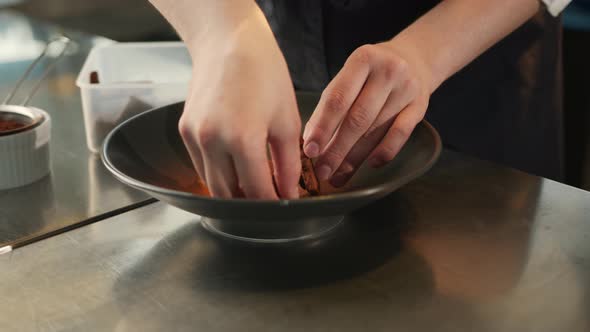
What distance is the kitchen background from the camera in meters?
1.68

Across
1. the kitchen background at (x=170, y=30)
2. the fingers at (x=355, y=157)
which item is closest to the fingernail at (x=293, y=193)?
the fingers at (x=355, y=157)

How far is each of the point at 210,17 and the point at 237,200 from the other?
21 cm

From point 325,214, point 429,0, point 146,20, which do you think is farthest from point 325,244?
point 146,20

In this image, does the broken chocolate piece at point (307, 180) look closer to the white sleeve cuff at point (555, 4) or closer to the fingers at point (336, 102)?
the fingers at point (336, 102)

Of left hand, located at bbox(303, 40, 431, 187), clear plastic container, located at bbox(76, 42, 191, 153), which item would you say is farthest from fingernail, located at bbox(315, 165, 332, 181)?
clear plastic container, located at bbox(76, 42, 191, 153)

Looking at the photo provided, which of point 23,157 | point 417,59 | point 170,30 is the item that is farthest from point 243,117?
point 170,30

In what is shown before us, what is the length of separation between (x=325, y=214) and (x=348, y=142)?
125 mm

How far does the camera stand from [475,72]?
3.44ft

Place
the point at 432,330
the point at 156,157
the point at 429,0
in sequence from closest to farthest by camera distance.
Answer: the point at 432,330 → the point at 156,157 → the point at 429,0

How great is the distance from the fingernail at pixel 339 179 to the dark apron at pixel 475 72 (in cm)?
34

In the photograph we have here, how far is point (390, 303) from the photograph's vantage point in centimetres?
58

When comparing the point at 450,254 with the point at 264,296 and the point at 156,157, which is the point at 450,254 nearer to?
the point at 264,296

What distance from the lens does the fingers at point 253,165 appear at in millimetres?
572

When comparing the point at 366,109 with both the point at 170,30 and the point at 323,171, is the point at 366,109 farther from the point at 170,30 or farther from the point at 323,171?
the point at 170,30
